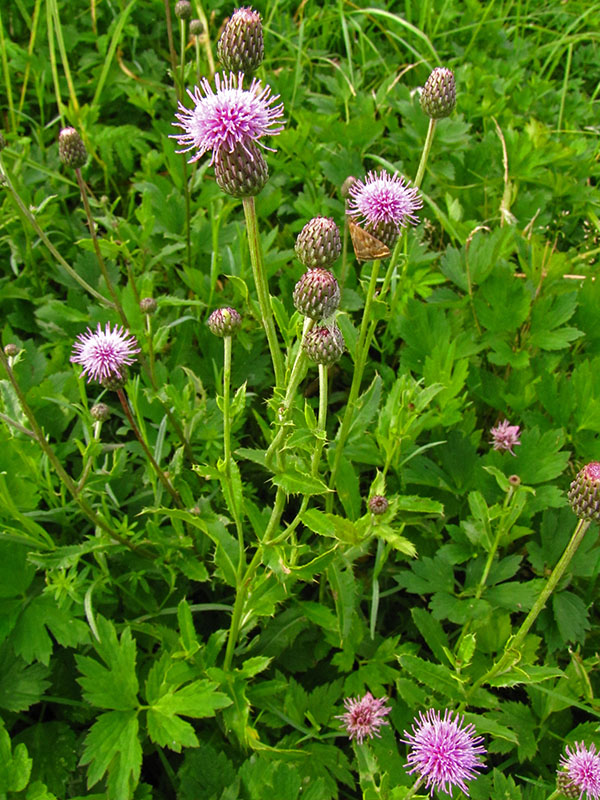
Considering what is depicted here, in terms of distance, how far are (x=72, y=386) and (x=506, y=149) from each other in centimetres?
238

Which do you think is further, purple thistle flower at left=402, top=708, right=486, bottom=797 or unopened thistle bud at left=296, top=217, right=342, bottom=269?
purple thistle flower at left=402, top=708, right=486, bottom=797

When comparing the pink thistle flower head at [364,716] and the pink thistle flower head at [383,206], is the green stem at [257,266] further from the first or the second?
the pink thistle flower head at [364,716]

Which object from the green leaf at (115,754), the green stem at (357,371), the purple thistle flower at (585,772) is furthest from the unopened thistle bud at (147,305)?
the purple thistle flower at (585,772)

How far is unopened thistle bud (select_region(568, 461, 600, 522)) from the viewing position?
1.57m

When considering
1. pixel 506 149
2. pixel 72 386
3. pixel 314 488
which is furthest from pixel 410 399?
pixel 506 149

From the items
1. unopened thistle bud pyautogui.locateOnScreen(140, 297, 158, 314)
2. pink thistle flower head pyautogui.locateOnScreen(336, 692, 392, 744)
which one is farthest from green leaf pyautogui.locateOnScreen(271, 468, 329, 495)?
unopened thistle bud pyautogui.locateOnScreen(140, 297, 158, 314)

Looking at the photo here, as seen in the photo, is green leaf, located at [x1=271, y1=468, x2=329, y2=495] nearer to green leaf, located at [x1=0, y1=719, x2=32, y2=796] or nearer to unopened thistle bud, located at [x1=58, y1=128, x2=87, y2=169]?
green leaf, located at [x1=0, y1=719, x2=32, y2=796]

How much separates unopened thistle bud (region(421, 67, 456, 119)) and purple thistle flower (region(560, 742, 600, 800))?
69.6 inches

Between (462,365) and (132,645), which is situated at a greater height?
(462,365)

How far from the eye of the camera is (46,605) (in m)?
2.00

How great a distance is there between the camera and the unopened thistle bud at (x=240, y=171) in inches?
55.6

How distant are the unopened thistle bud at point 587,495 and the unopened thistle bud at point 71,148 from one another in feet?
5.93

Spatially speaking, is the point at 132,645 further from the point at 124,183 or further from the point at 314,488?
the point at 124,183

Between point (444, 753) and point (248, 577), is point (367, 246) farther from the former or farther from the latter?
point (444, 753)
